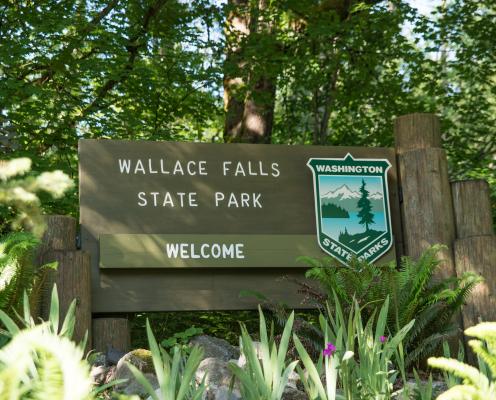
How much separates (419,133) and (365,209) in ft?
2.99

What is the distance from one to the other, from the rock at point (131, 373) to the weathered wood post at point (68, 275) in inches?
36.7

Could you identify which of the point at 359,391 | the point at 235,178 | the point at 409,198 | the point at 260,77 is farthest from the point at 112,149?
the point at 260,77

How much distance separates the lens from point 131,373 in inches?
179

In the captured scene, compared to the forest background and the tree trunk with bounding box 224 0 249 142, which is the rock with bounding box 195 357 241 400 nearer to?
the forest background

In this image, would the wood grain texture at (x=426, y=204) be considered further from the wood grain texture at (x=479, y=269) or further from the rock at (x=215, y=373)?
the rock at (x=215, y=373)

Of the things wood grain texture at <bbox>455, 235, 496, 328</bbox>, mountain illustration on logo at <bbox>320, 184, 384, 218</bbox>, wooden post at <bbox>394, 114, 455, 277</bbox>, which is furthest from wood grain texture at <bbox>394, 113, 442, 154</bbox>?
wood grain texture at <bbox>455, 235, 496, 328</bbox>

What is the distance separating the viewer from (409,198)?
674 cm

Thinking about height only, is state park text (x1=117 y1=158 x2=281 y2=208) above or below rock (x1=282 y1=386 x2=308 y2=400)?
above

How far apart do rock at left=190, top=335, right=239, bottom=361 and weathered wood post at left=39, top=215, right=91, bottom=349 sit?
A: 2.83 ft

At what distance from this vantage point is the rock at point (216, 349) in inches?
216

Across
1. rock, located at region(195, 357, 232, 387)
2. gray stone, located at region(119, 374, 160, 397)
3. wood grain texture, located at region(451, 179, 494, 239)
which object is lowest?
gray stone, located at region(119, 374, 160, 397)

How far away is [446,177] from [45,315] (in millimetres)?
3668

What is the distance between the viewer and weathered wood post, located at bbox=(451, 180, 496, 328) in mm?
6234

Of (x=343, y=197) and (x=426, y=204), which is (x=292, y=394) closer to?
(x=343, y=197)
